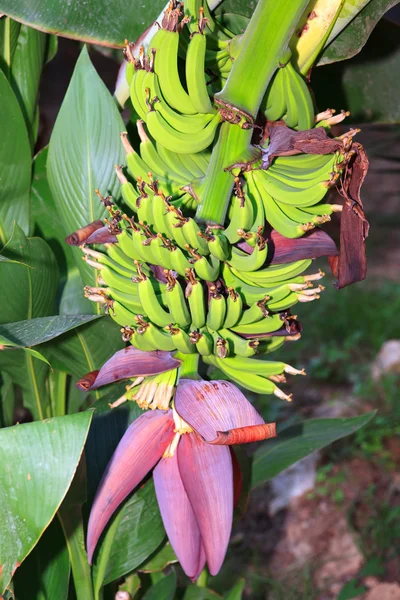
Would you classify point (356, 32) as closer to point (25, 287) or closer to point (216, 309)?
point (216, 309)

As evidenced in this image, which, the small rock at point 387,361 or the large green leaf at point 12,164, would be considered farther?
the small rock at point 387,361

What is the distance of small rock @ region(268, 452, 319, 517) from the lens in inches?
84.7

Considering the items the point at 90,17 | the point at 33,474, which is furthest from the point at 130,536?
the point at 90,17

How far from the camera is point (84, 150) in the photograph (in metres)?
0.72

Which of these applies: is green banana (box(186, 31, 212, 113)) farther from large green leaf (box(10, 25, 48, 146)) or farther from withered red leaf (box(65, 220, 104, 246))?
large green leaf (box(10, 25, 48, 146))

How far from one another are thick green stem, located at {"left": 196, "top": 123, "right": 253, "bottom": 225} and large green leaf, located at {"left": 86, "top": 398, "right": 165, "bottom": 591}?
27cm

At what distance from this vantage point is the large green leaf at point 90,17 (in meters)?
0.66

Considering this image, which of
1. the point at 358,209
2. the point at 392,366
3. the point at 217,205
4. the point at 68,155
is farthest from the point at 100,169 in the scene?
the point at 392,366

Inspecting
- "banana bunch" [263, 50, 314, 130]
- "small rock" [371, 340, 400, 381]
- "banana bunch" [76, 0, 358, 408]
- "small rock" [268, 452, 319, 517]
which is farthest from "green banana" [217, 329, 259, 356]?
"small rock" [371, 340, 400, 381]

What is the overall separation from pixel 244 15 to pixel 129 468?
51 centimetres

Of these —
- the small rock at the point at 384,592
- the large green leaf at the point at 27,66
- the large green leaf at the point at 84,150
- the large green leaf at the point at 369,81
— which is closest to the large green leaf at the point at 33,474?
the large green leaf at the point at 84,150

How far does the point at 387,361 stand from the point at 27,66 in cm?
217

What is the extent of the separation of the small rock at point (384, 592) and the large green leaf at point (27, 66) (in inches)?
59.8

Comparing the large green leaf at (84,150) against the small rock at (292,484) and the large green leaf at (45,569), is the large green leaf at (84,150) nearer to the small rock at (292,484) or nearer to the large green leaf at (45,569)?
the large green leaf at (45,569)
